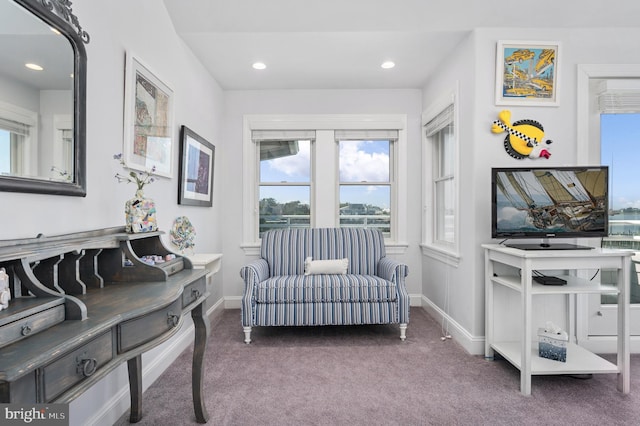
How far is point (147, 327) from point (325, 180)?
303 centimetres

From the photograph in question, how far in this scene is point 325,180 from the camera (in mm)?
4043

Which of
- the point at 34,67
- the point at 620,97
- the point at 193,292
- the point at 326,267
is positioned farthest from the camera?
the point at 326,267

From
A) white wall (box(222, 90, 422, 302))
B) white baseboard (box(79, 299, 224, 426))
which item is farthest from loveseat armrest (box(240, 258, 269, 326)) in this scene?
white wall (box(222, 90, 422, 302))

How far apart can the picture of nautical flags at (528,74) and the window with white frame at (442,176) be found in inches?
21.0

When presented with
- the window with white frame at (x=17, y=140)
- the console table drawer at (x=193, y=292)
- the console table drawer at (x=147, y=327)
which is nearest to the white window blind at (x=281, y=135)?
the console table drawer at (x=193, y=292)

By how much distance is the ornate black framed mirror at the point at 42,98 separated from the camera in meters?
1.20

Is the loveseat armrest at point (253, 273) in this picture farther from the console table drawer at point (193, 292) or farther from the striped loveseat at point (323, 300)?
the console table drawer at point (193, 292)

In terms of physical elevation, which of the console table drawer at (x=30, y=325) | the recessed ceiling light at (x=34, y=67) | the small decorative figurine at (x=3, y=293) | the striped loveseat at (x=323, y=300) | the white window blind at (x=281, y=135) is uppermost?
the white window blind at (x=281, y=135)

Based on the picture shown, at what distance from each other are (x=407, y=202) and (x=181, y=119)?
8.55 ft

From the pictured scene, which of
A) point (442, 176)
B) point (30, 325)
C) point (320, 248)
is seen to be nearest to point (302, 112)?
point (320, 248)

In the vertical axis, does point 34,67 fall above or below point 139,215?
above

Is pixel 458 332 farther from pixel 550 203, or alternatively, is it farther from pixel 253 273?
pixel 253 273

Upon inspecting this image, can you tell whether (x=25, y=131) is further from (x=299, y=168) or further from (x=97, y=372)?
(x=299, y=168)

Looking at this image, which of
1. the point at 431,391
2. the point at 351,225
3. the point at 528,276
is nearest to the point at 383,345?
the point at 431,391
